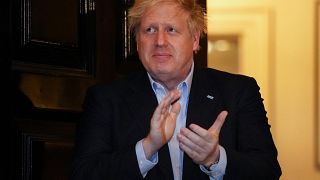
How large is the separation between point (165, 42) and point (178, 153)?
0.31m

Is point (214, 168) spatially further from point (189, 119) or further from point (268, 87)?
point (268, 87)

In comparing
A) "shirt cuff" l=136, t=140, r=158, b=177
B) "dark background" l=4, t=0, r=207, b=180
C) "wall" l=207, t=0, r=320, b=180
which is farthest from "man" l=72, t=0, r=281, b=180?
"wall" l=207, t=0, r=320, b=180

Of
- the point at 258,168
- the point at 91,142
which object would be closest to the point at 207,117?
the point at 258,168

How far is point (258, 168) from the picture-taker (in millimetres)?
1821

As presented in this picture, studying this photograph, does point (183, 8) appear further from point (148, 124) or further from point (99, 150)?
point (99, 150)

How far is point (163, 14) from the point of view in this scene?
6.26ft

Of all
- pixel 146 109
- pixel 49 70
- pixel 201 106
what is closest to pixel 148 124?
pixel 146 109

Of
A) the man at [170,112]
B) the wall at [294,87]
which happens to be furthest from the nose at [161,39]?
the wall at [294,87]

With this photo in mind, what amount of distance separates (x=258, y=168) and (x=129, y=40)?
2.44 feet

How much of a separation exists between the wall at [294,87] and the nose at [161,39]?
2786 mm

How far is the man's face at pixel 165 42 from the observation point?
1.89m

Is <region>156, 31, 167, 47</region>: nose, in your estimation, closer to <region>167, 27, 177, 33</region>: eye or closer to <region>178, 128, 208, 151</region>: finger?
<region>167, 27, 177, 33</region>: eye

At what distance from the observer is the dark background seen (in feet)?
6.50

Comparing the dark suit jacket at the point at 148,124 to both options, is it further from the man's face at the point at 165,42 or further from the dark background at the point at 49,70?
the dark background at the point at 49,70
